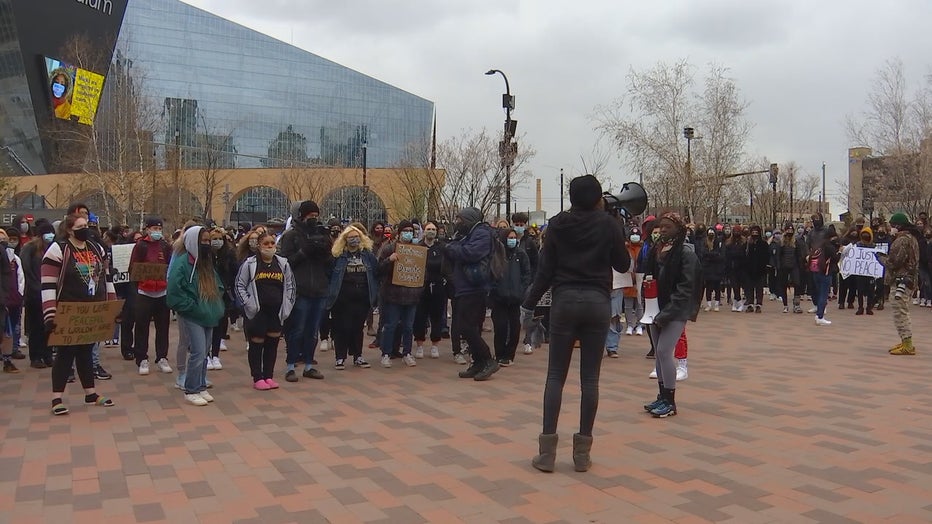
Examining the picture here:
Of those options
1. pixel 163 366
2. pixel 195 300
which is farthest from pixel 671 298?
pixel 163 366

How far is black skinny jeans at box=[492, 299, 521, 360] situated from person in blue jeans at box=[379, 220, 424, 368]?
1.06 m

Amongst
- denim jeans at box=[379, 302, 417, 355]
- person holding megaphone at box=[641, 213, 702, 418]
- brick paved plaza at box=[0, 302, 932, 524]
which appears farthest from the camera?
denim jeans at box=[379, 302, 417, 355]

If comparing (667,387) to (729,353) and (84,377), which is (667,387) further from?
(84,377)

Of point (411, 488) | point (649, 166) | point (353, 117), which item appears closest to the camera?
point (411, 488)

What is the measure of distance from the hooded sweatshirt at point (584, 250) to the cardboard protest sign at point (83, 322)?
440 centimetres

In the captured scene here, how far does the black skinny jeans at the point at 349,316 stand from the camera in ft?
30.1

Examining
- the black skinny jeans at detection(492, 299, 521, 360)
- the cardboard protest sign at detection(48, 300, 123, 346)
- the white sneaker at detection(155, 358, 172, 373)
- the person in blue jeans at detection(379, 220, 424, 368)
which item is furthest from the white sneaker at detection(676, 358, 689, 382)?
the white sneaker at detection(155, 358, 172, 373)

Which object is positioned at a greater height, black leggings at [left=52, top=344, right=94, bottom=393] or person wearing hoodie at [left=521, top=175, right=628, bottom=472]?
person wearing hoodie at [left=521, top=175, right=628, bottom=472]

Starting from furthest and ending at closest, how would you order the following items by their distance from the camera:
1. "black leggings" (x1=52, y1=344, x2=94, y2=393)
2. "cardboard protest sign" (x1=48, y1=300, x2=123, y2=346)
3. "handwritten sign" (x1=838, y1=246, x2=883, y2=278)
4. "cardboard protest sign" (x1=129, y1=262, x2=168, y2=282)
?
"handwritten sign" (x1=838, y1=246, x2=883, y2=278)
"cardboard protest sign" (x1=129, y1=262, x2=168, y2=282)
"black leggings" (x1=52, y1=344, x2=94, y2=393)
"cardboard protest sign" (x1=48, y1=300, x2=123, y2=346)

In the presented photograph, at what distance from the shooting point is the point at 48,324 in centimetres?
666

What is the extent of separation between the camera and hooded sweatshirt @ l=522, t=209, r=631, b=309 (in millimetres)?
5023

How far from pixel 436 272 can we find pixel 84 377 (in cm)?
469

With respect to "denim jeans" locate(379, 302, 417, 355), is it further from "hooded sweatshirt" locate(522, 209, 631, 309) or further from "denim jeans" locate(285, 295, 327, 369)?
"hooded sweatshirt" locate(522, 209, 631, 309)

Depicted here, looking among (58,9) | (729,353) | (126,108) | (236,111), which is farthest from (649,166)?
(236,111)
